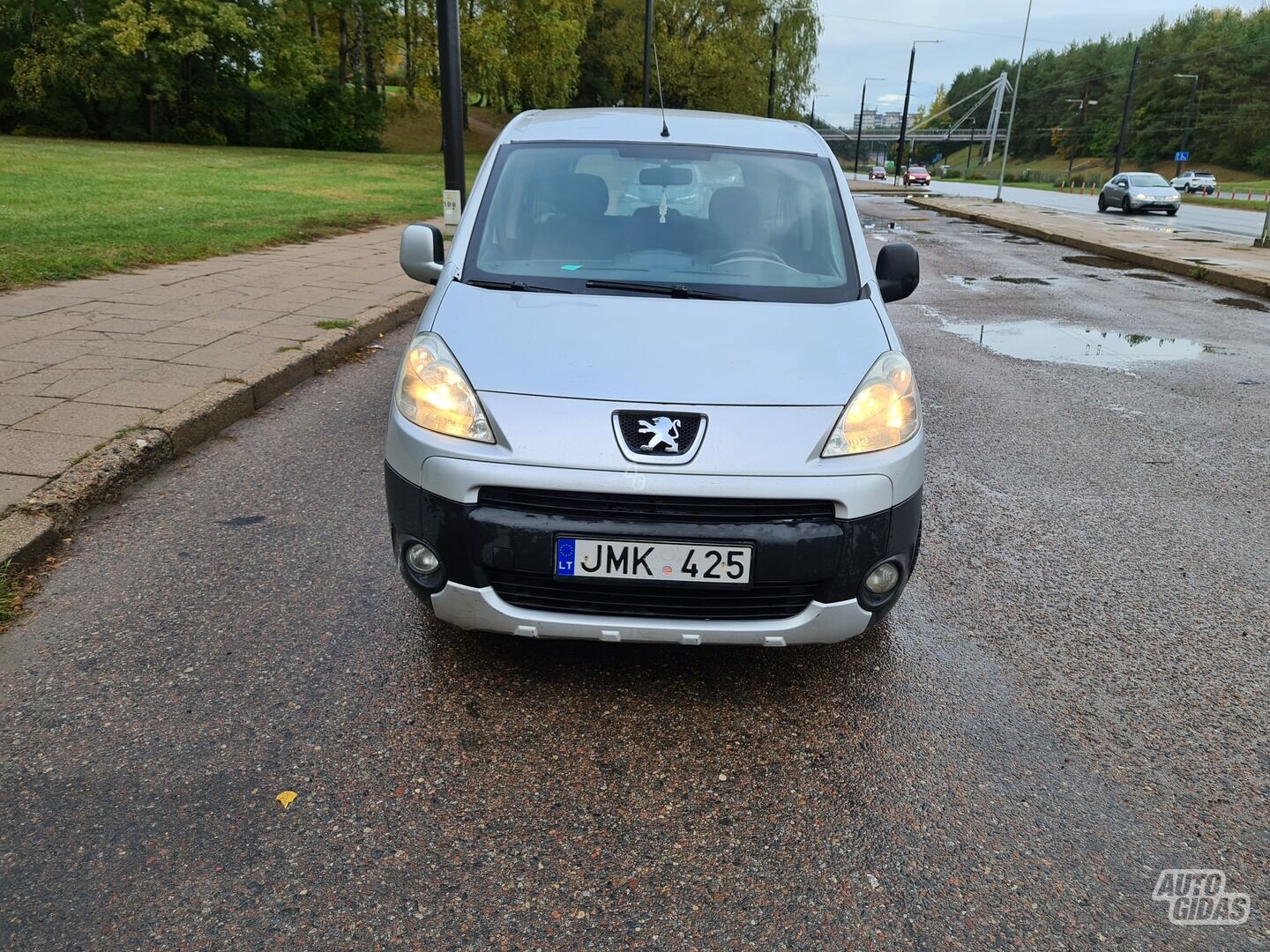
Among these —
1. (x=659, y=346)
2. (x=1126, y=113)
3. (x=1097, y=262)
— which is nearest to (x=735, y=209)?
(x=659, y=346)

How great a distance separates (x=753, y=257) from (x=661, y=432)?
1297mm

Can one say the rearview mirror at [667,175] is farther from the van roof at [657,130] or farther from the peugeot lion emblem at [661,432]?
the peugeot lion emblem at [661,432]

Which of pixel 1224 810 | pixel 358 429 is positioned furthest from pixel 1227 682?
pixel 358 429

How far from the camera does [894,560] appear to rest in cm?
271

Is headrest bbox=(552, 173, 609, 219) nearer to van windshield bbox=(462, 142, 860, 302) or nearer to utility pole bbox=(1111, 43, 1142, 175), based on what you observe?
van windshield bbox=(462, 142, 860, 302)

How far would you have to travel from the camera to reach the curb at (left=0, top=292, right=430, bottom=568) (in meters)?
3.65

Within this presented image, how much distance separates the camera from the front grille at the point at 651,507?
2.53m

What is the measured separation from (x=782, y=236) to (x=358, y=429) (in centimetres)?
283

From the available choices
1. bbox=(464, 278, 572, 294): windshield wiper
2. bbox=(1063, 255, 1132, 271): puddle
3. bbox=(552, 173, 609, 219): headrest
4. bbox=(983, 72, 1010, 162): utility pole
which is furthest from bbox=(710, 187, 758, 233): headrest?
bbox=(983, 72, 1010, 162): utility pole

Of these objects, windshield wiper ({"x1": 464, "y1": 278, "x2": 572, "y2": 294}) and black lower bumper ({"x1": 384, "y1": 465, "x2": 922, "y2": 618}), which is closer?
black lower bumper ({"x1": 384, "y1": 465, "x2": 922, "y2": 618})

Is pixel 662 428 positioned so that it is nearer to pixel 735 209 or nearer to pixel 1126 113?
pixel 735 209

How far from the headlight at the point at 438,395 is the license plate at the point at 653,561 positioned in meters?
0.42

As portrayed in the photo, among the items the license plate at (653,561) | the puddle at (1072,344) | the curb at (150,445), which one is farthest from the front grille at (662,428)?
the puddle at (1072,344)

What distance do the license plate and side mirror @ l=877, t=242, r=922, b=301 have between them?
5.47 feet
